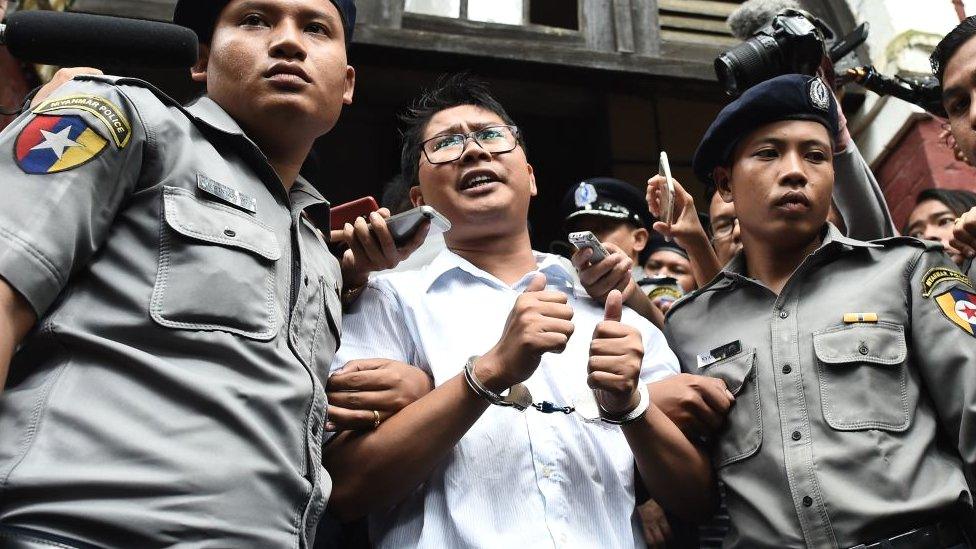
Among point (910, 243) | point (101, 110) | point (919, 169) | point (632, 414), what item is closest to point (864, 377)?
point (910, 243)

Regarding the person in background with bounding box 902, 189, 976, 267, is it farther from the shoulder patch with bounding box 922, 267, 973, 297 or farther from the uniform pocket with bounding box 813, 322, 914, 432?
the uniform pocket with bounding box 813, 322, 914, 432

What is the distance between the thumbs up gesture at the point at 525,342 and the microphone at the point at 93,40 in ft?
2.39

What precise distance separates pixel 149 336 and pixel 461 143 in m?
1.24

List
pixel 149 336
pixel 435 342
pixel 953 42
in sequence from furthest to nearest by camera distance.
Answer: pixel 953 42 → pixel 435 342 → pixel 149 336

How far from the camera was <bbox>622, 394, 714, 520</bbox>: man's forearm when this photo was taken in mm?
1683

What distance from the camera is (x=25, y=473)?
3.15 ft

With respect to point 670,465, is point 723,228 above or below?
above

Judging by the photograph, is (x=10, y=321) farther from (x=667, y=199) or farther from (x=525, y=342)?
(x=667, y=199)

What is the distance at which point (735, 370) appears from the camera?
1.88 m

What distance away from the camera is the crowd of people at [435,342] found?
1073 millimetres

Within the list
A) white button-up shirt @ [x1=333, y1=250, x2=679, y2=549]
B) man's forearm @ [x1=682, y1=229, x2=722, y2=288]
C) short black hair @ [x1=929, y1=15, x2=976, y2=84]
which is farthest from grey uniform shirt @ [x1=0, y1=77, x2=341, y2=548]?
short black hair @ [x1=929, y1=15, x2=976, y2=84]

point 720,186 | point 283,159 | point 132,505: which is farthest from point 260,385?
point 720,186

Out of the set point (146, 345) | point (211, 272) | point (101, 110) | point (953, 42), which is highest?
point (953, 42)

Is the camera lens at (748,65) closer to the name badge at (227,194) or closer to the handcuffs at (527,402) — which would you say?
the handcuffs at (527,402)
